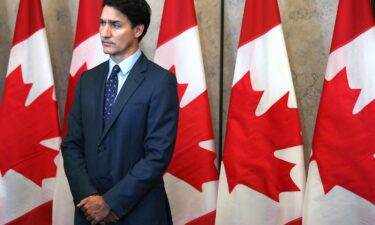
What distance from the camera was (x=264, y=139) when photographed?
2092 mm

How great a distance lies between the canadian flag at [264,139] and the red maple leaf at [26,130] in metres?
0.87

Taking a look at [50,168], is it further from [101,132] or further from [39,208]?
[101,132]

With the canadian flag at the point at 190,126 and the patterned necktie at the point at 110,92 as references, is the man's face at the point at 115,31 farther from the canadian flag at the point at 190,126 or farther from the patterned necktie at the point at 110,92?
the canadian flag at the point at 190,126

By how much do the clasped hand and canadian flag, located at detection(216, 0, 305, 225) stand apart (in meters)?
0.77

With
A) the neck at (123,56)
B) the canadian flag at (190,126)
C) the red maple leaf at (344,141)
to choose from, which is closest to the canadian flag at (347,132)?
the red maple leaf at (344,141)

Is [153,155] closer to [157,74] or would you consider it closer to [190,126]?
[157,74]

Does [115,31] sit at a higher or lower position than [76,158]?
higher

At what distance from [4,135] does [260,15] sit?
1315 mm

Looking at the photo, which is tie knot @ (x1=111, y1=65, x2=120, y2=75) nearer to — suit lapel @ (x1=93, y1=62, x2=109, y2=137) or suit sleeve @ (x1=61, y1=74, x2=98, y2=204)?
suit lapel @ (x1=93, y1=62, x2=109, y2=137)

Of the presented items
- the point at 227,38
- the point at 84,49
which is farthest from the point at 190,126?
the point at 84,49

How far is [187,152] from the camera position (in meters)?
2.21

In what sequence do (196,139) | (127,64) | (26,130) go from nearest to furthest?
(127,64), (196,139), (26,130)

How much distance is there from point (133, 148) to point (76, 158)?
21cm

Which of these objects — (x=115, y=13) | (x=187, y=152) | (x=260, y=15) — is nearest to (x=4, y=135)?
(x=187, y=152)
